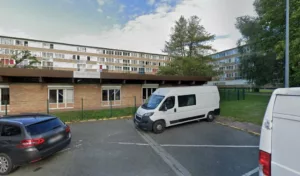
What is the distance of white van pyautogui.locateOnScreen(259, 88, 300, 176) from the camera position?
6.05 feet

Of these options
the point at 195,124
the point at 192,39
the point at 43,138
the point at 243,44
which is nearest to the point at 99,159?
the point at 43,138

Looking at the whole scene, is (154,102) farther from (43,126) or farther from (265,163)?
(265,163)

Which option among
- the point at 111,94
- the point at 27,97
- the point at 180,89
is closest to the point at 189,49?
the point at 111,94

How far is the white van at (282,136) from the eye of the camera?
1.84 metres

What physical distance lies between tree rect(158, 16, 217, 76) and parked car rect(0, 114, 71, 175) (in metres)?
22.6

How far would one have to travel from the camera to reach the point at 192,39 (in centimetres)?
2675

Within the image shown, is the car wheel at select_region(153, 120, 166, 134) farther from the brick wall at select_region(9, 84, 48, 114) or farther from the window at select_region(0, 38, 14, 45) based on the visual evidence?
the window at select_region(0, 38, 14, 45)

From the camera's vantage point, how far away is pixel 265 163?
6.96 ft

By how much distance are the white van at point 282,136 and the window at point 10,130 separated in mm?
5802

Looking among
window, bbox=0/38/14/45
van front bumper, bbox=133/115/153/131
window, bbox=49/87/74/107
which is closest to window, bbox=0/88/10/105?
window, bbox=49/87/74/107

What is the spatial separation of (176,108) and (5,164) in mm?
7152

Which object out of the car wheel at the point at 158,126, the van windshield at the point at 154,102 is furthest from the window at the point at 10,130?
the van windshield at the point at 154,102

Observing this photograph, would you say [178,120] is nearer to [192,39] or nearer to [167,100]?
[167,100]

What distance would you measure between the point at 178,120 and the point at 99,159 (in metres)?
4.96
